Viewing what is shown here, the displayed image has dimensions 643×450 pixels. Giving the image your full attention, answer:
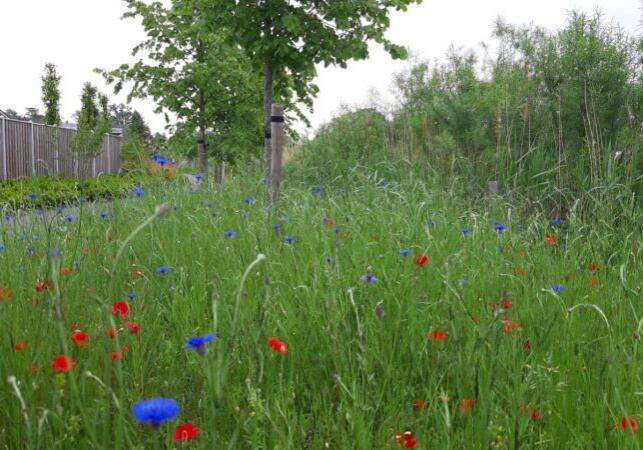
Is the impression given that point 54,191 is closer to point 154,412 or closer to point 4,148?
point 154,412

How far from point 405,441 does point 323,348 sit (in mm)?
606

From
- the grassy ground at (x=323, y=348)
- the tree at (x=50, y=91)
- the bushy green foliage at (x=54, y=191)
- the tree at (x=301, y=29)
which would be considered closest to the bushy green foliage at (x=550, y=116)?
the tree at (x=301, y=29)

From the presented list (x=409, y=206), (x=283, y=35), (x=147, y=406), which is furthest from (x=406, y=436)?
(x=283, y=35)

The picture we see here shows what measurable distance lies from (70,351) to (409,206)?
289cm

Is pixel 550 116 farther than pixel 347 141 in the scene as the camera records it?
No

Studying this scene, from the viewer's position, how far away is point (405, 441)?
1.55 meters

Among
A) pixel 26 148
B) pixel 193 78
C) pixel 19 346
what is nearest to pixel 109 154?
pixel 26 148

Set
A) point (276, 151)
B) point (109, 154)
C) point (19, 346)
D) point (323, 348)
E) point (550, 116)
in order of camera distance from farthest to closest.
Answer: point (109, 154) < point (550, 116) < point (276, 151) < point (323, 348) < point (19, 346)

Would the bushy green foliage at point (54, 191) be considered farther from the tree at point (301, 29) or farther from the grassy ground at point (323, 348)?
the tree at point (301, 29)

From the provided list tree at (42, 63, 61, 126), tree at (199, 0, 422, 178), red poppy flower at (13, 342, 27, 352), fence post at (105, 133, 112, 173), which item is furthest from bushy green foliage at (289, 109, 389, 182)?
tree at (42, 63, 61, 126)

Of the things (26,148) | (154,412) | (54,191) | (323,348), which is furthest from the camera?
(26,148)

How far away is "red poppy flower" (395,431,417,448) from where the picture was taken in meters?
1.50

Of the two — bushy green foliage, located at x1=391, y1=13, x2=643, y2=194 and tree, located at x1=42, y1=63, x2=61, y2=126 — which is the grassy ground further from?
tree, located at x1=42, y1=63, x2=61, y2=126

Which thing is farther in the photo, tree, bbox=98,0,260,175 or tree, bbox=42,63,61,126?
tree, bbox=42,63,61,126
